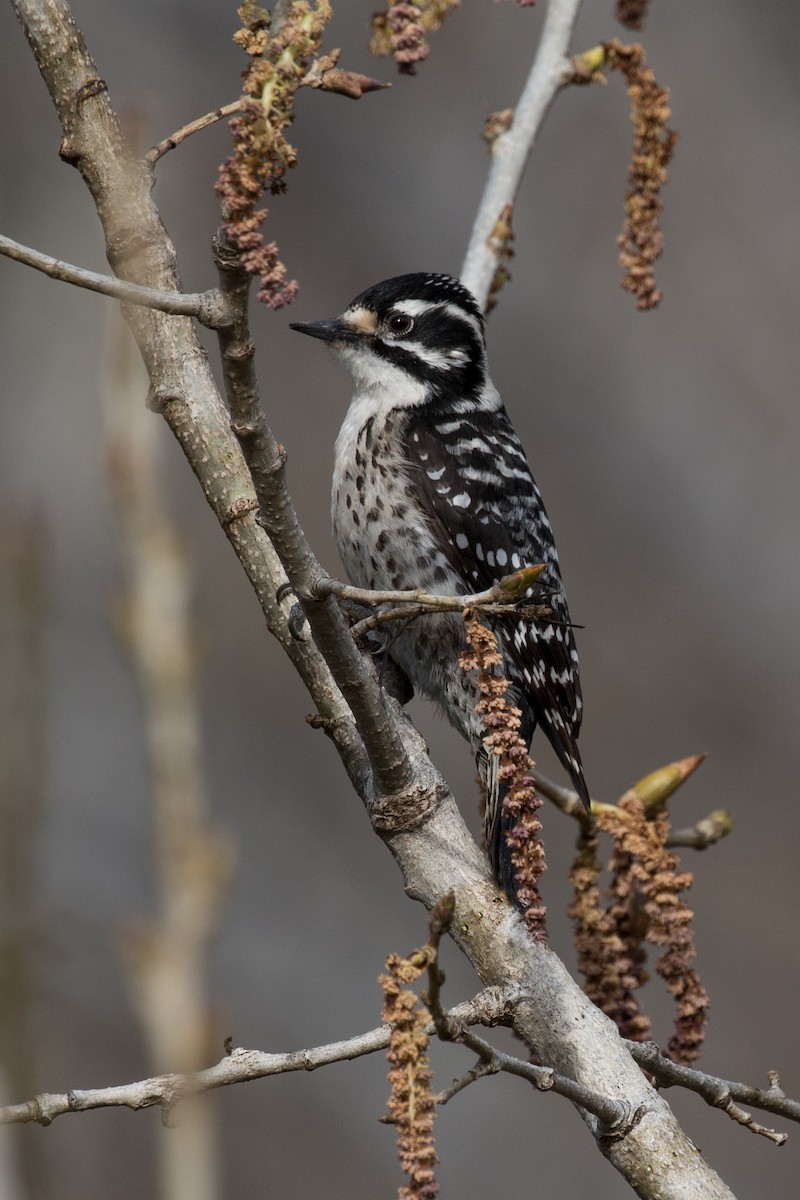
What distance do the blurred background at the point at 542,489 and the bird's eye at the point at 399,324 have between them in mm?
2566

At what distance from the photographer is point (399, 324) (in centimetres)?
432

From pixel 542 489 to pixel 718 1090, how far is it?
23.2ft

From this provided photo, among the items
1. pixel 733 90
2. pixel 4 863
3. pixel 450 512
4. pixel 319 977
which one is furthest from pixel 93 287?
pixel 733 90

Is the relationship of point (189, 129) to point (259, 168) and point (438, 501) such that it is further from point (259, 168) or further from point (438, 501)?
point (438, 501)

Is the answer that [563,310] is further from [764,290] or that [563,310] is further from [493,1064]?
[493,1064]

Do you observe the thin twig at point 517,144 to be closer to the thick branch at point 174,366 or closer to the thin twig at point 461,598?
the thick branch at point 174,366

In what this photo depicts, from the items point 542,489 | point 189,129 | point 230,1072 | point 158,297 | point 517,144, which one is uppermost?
point 542,489

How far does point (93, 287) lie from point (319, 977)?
6.67m

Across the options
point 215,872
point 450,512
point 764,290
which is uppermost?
point 764,290

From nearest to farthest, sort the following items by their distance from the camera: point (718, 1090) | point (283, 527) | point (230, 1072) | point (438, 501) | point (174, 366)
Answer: point (283, 527) → point (230, 1072) → point (718, 1090) → point (174, 366) → point (438, 501)

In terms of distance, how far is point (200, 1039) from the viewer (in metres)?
1.07

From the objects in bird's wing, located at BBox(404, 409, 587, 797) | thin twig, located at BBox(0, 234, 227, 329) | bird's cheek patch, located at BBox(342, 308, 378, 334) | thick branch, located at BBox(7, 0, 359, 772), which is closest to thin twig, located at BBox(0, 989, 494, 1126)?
thick branch, located at BBox(7, 0, 359, 772)

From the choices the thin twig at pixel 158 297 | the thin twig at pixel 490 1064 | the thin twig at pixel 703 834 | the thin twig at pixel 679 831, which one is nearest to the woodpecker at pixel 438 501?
the thin twig at pixel 679 831

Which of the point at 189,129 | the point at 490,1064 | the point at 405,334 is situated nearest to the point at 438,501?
the point at 405,334
